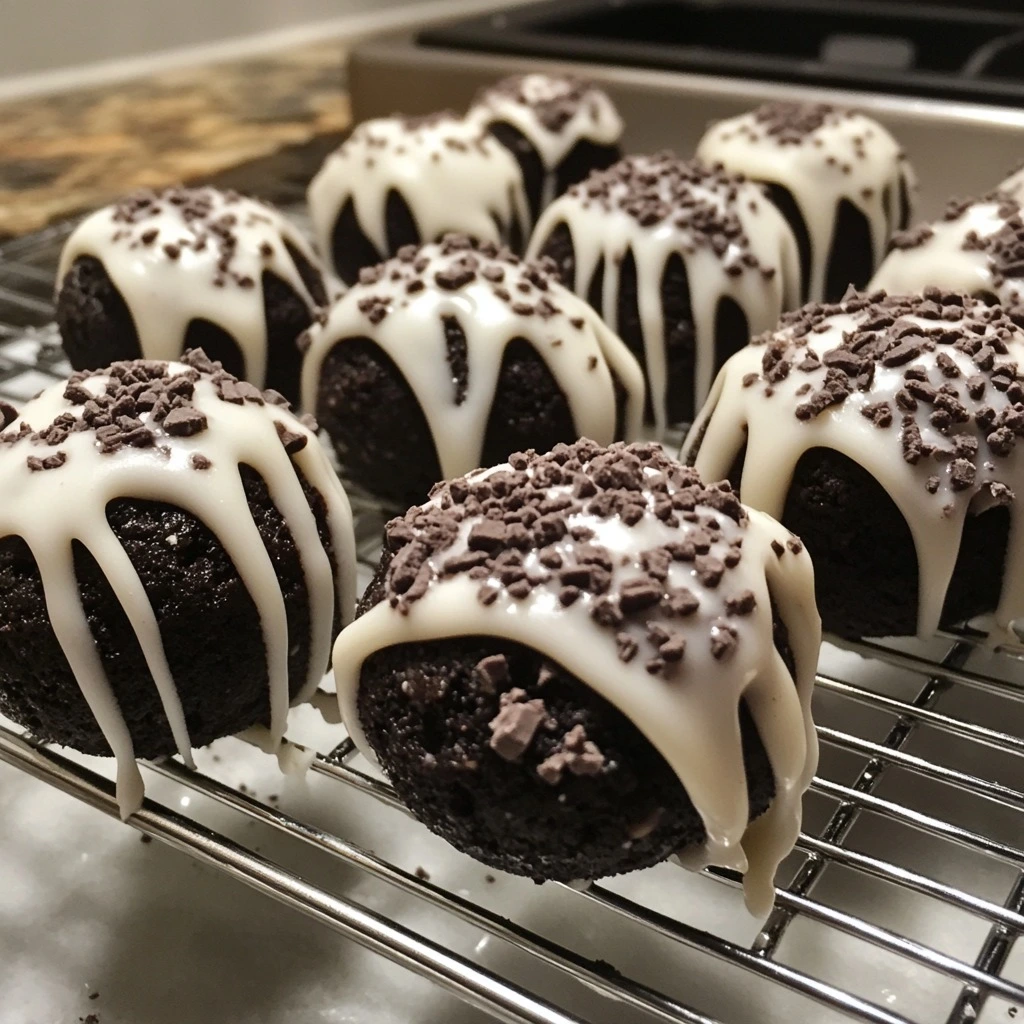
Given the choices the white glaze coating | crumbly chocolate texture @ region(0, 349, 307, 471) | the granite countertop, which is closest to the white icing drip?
the granite countertop

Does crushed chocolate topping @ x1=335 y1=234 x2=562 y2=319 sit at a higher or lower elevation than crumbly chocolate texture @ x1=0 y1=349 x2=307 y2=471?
lower

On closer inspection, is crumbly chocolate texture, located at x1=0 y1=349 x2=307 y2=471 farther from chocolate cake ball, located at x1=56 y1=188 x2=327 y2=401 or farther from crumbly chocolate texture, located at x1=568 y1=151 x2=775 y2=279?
crumbly chocolate texture, located at x1=568 y1=151 x2=775 y2=279

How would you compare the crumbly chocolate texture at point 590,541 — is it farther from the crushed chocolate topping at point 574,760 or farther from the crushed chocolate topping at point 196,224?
the crushed chocolate topping at point 196,224

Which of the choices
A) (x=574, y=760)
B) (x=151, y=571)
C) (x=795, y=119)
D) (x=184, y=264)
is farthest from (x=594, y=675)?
(x=795, y=119)

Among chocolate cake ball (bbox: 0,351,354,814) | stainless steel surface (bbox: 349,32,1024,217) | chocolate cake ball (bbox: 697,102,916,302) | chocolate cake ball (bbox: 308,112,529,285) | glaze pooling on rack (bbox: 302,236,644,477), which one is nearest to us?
chocolate cake ball (bbox: 0,351,354,814)

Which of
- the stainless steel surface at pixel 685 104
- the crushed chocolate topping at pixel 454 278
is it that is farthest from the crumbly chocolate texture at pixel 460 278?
the stainless steel surface at pixel 685 104

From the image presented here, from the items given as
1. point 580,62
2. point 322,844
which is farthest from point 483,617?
point 580,62

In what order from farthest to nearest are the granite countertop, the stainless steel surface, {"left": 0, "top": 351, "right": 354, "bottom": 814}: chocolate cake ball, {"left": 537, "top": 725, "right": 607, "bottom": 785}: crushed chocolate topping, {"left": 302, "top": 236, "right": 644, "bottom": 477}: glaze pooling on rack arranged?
the granite countertop, the stainless steel surface, {"left": 302, "top": 236, "right": 644, "bottom": 477}: glaze pooling on rack, {"left": 0, "top": 351, "right": 354, "bottom": 814}: chocolate cake ball, {"left": 537, "top": 725, "right": 607, "bottom": 785}: crushed chocolate topping
